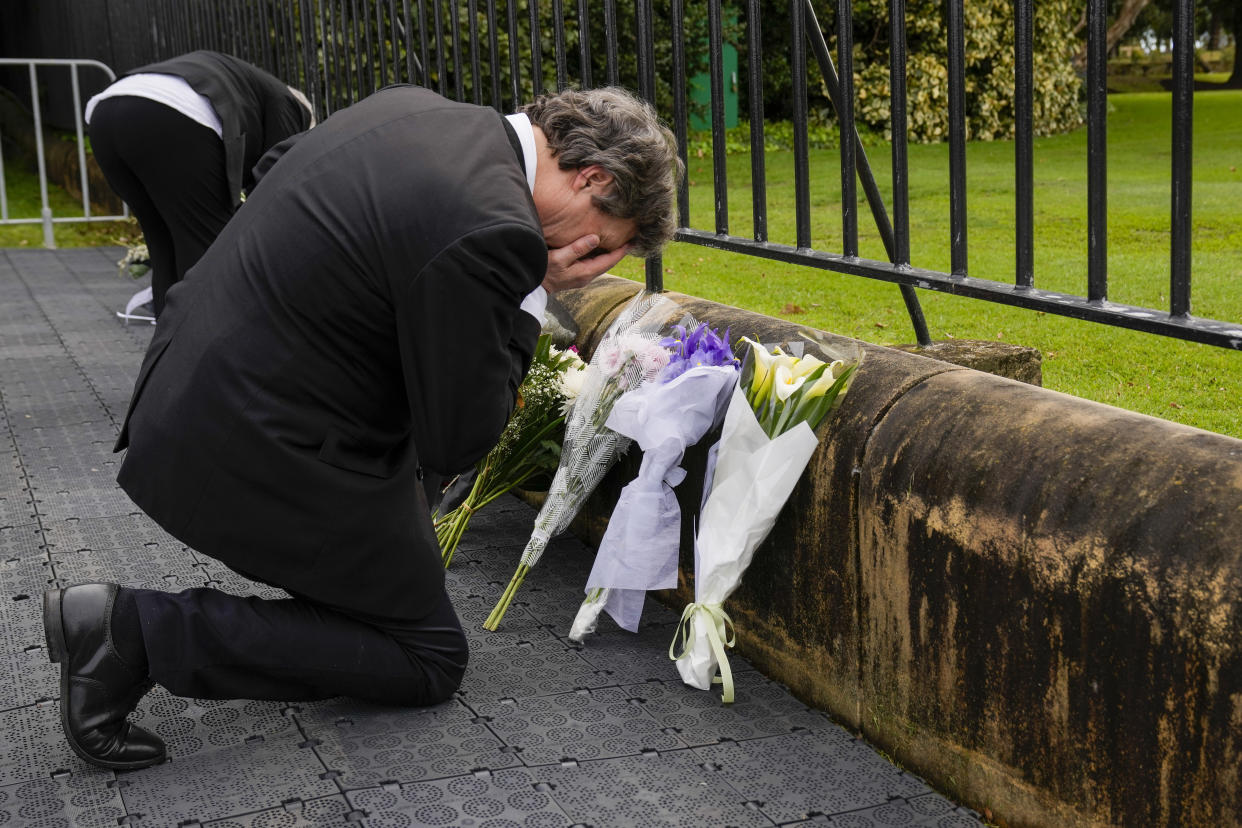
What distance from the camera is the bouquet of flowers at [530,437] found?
3.26m

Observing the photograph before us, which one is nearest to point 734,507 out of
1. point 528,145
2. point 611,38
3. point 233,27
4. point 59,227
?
point 528,145

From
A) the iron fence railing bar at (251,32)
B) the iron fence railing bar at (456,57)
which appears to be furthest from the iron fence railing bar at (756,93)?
the iron fence railing bar at (251,32)

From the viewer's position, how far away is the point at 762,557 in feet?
9.02

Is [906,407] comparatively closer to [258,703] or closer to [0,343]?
[258,703]

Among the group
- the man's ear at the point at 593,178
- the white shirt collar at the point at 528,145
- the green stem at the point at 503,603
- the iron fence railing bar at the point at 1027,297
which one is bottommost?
the green stem at the point at 503,603

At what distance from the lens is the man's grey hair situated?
2.34m

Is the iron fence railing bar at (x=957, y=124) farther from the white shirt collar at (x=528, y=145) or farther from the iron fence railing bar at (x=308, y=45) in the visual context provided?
the iron fence railing bar at (x=308, y=45)

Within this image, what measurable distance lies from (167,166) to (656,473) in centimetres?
280

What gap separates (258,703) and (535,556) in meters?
0.74

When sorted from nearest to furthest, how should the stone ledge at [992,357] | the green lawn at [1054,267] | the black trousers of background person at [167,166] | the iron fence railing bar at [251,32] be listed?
the stone ledge at [992,357]
the black trousers of background person at [167,166]
the green lawn at [1054,267]
the iron fence railing bar at [251,32]

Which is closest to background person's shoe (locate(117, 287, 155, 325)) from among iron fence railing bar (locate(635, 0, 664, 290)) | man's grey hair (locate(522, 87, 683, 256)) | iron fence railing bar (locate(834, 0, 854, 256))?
iron fence railing bar (locate(635, 0, 664, 290))

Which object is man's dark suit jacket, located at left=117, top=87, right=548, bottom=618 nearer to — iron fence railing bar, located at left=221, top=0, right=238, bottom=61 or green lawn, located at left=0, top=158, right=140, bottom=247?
iron fence railing bar, located at left=221, top=0, right=238, bottom=61

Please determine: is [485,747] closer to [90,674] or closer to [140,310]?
[90,674]

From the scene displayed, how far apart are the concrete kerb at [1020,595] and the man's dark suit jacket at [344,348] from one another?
725mm
